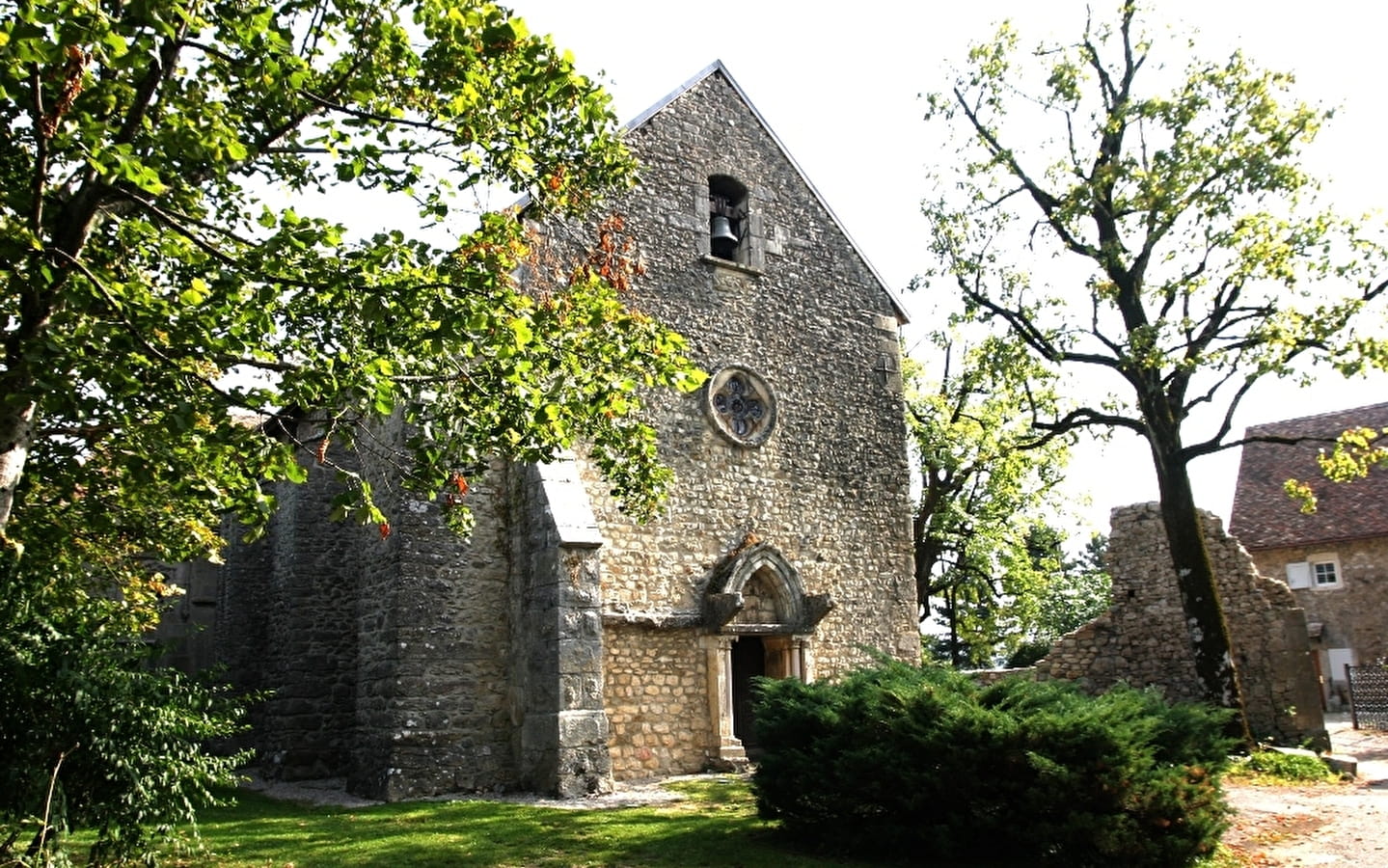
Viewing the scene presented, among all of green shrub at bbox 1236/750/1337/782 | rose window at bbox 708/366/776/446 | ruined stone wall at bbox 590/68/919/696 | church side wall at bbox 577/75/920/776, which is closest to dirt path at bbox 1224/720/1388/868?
green shrub at bbox 1236/750/1337/782

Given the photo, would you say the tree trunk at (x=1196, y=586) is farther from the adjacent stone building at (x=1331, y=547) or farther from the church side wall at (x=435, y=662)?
the adjacent stone building at (x=1331, y=547)

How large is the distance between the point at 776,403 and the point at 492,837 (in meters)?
8.38

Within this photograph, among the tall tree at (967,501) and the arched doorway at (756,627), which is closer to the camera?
the arched doorway at (756,627)

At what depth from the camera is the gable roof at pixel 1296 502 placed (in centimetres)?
2693

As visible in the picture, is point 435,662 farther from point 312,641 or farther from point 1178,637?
point 1178,637

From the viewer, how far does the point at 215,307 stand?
6434 mm

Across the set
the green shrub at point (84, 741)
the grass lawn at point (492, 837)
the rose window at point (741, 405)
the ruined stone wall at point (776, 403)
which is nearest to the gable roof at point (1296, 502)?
the ruined stone wall at point (776, 403)

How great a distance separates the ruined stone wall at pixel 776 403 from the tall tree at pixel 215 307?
4.97 metres

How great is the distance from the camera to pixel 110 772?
546 centimetres

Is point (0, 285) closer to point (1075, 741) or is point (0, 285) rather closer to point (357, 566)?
point (357, 566)

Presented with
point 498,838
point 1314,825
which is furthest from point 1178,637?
point 498,838

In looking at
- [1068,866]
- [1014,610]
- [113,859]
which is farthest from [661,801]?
[1014,610]

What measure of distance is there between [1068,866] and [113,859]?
20.3 ft

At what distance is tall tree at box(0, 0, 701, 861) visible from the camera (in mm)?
5516
